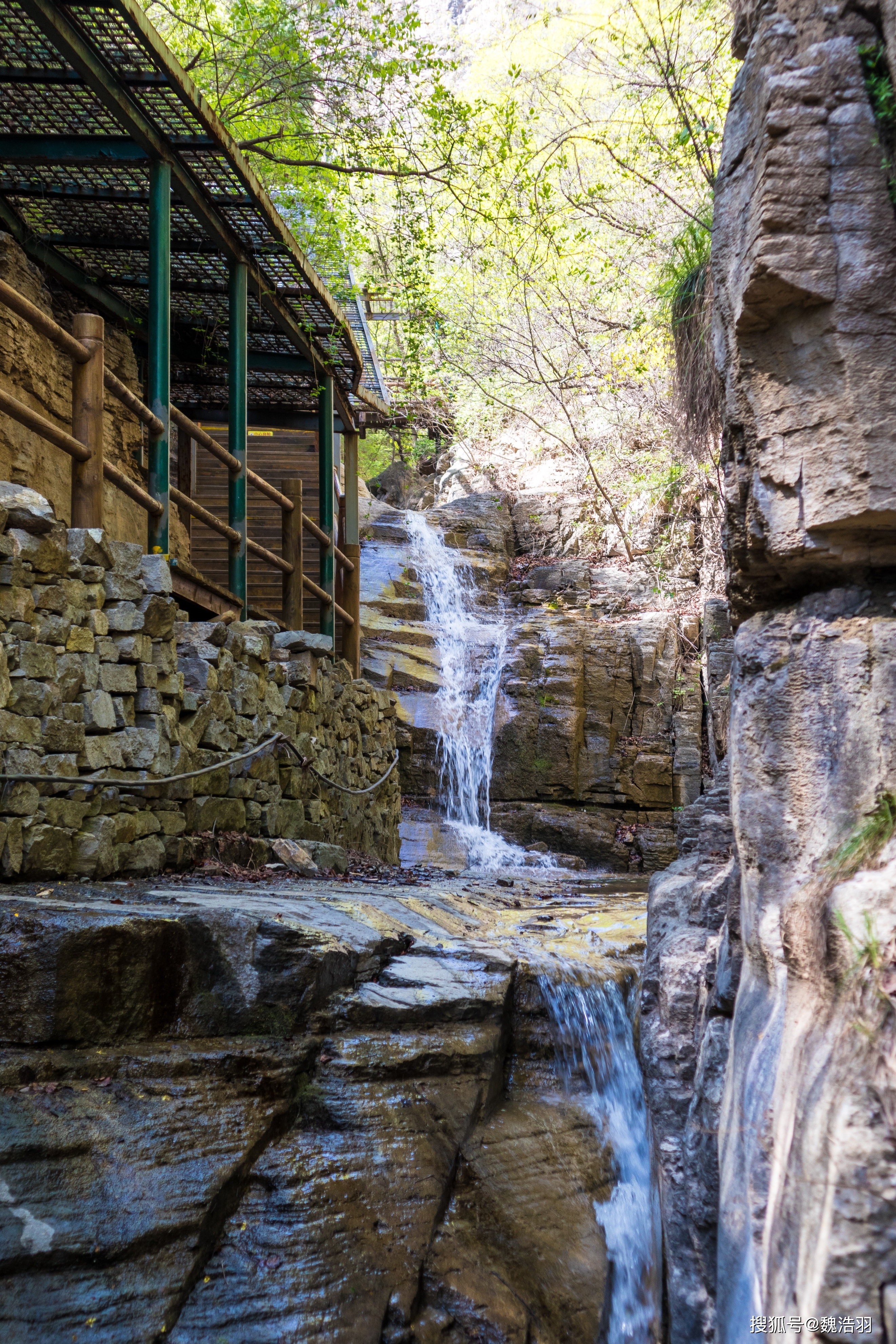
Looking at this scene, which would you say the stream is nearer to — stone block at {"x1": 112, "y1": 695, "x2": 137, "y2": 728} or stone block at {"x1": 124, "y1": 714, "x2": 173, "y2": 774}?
stone block at {"x1": 124, "y1": 714, "x2": 173, "y2": 774}

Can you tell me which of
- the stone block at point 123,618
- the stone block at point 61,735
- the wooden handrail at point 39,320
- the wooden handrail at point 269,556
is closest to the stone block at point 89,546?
the stone block at point 123,618

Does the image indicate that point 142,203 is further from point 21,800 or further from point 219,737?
point 21,800

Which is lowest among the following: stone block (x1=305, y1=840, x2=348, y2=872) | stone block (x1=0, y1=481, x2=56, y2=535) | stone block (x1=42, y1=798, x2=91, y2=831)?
stone block (x1=305, y1=840, x2=348, y2=872)

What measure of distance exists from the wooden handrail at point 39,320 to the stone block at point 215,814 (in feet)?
8.69

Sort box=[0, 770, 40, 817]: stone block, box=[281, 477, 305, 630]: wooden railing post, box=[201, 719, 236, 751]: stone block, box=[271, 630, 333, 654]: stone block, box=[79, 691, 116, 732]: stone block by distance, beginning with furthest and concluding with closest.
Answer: box=[281, 477, 305, 630]: wooden railing post → box=[271, 630, 333, 654]: stone block → box=[201, 719, 236, 751]: stone block → box=[79, 691, 116, 732]: stone block → box=[0, 770, 40, 817]: stone block

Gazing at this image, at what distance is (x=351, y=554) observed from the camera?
10898mm

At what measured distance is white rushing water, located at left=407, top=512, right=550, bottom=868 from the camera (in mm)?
11648

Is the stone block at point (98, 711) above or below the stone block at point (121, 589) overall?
below

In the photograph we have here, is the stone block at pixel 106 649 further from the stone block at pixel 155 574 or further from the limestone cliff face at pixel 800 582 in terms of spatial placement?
the limestone cliff face at pixel 800 582

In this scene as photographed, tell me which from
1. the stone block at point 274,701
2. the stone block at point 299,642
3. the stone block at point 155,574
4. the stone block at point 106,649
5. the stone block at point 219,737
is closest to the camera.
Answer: the stone block at point 106,649

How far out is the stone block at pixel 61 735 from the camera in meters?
4.66

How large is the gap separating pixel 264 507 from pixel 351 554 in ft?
3.80

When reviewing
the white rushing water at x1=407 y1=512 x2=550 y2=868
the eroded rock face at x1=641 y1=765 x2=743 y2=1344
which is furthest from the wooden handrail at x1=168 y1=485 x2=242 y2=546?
the white rushing water at x1=407 y1=512 x2=550 y2=868

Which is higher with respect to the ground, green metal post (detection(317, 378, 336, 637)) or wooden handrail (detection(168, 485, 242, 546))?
green metal post (detection(317, 378, 336, 637))
